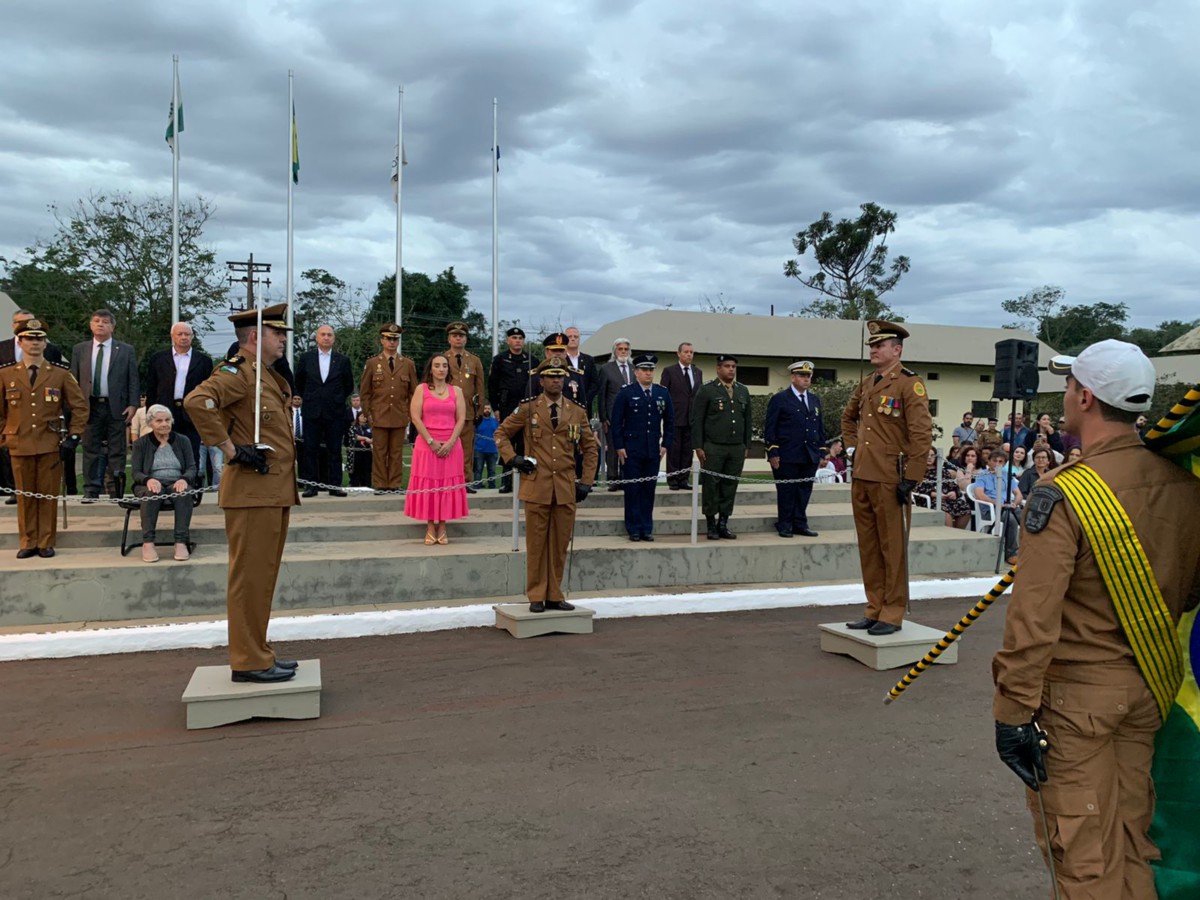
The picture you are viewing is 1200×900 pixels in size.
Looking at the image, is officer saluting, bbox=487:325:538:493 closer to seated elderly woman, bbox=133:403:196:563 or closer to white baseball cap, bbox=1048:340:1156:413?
seated elderly woman, bbox=133:403:196:563

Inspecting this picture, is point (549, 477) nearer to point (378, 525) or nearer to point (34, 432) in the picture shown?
point (378, 525)

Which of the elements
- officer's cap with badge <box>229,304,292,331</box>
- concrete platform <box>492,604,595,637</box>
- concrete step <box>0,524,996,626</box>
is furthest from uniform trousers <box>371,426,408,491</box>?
officer's cap with badge <box>229,304,292,331</box>

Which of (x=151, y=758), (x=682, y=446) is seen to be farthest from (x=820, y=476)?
(x=151, y=758)

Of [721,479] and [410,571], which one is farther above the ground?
[721,479]

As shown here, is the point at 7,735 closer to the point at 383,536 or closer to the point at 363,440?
the point at 383,536

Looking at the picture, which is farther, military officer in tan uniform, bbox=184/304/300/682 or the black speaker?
the black speaker

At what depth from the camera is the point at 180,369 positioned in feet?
30.3

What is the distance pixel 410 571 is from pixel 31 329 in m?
3.90

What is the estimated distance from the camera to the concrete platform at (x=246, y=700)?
4812mm

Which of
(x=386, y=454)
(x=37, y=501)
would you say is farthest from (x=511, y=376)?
(x=37, y=501)

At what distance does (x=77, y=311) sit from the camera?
27.9 meters

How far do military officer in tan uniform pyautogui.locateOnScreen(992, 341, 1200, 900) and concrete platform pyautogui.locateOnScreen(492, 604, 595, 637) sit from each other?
470cm

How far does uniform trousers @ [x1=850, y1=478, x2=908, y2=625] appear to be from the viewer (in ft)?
20.7

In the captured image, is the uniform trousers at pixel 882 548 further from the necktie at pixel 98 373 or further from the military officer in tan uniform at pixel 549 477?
the necktie at pixel 98 373
